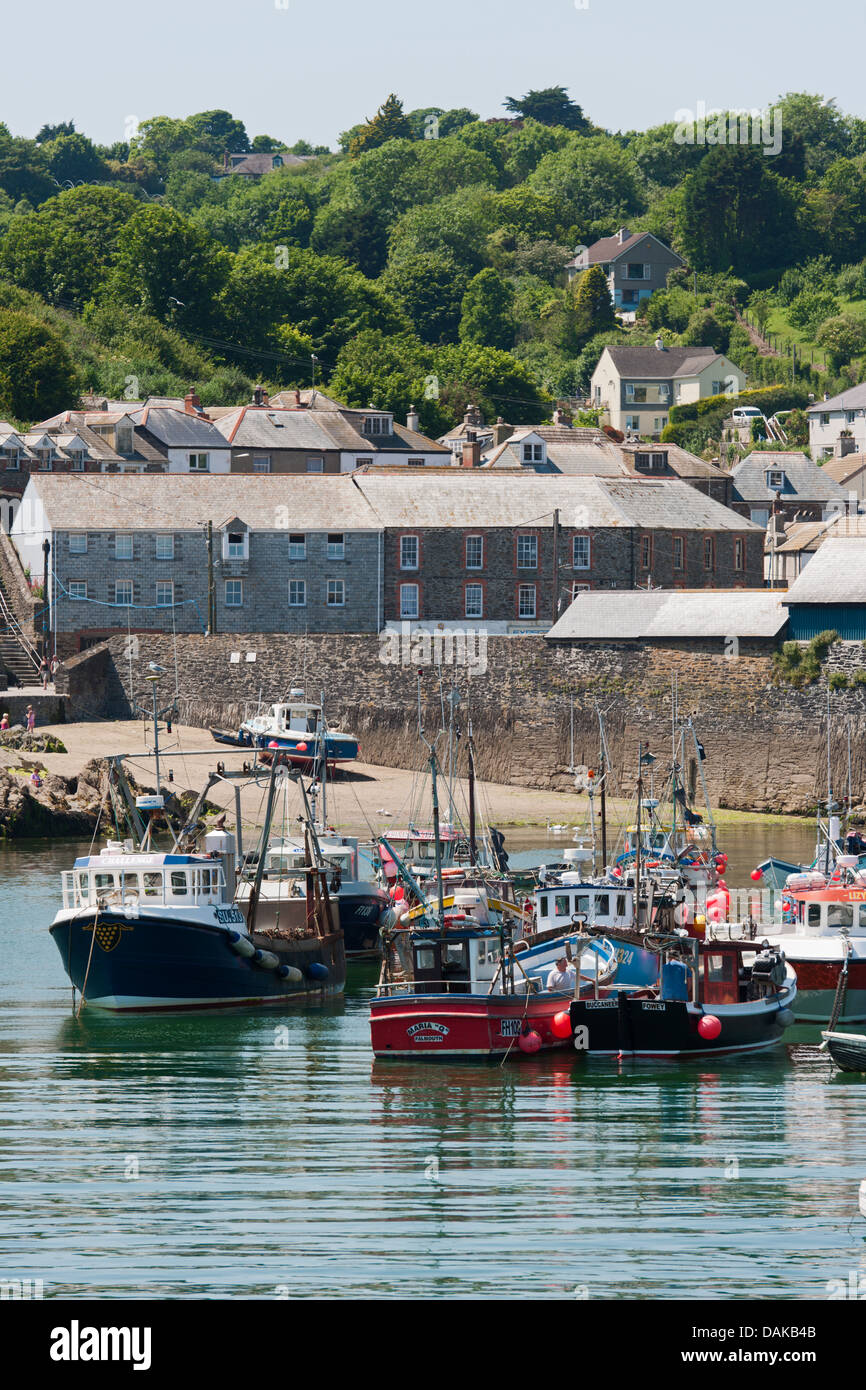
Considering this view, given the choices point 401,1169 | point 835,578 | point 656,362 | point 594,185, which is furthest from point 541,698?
point 594,185

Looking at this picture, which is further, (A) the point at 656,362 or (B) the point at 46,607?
(A) the point at 656,362

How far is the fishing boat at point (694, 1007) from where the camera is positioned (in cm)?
2980

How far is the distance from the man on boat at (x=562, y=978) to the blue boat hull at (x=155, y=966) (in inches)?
238

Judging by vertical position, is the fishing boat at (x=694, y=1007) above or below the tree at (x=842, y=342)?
below

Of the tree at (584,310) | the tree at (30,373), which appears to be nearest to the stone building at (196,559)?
the tree at (30,373)

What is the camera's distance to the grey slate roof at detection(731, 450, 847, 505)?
104 metres

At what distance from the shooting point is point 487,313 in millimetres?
152625

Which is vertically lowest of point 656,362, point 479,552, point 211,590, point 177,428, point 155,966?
point 155,966

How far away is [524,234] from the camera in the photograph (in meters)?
175

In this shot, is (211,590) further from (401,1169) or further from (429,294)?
(429,294)

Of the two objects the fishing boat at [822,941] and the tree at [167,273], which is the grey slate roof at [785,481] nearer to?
the tree at [167,273]

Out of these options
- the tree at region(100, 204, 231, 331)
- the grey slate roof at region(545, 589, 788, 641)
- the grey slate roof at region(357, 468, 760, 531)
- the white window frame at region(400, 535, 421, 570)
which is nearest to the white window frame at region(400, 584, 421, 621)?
the white window frame at region(400, 535, 421, 570)

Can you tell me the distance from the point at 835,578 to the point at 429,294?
90785mm

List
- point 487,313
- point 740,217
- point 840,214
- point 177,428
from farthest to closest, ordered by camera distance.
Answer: point 840,214 < point 740,217 < point 487,313 < point 177,428
